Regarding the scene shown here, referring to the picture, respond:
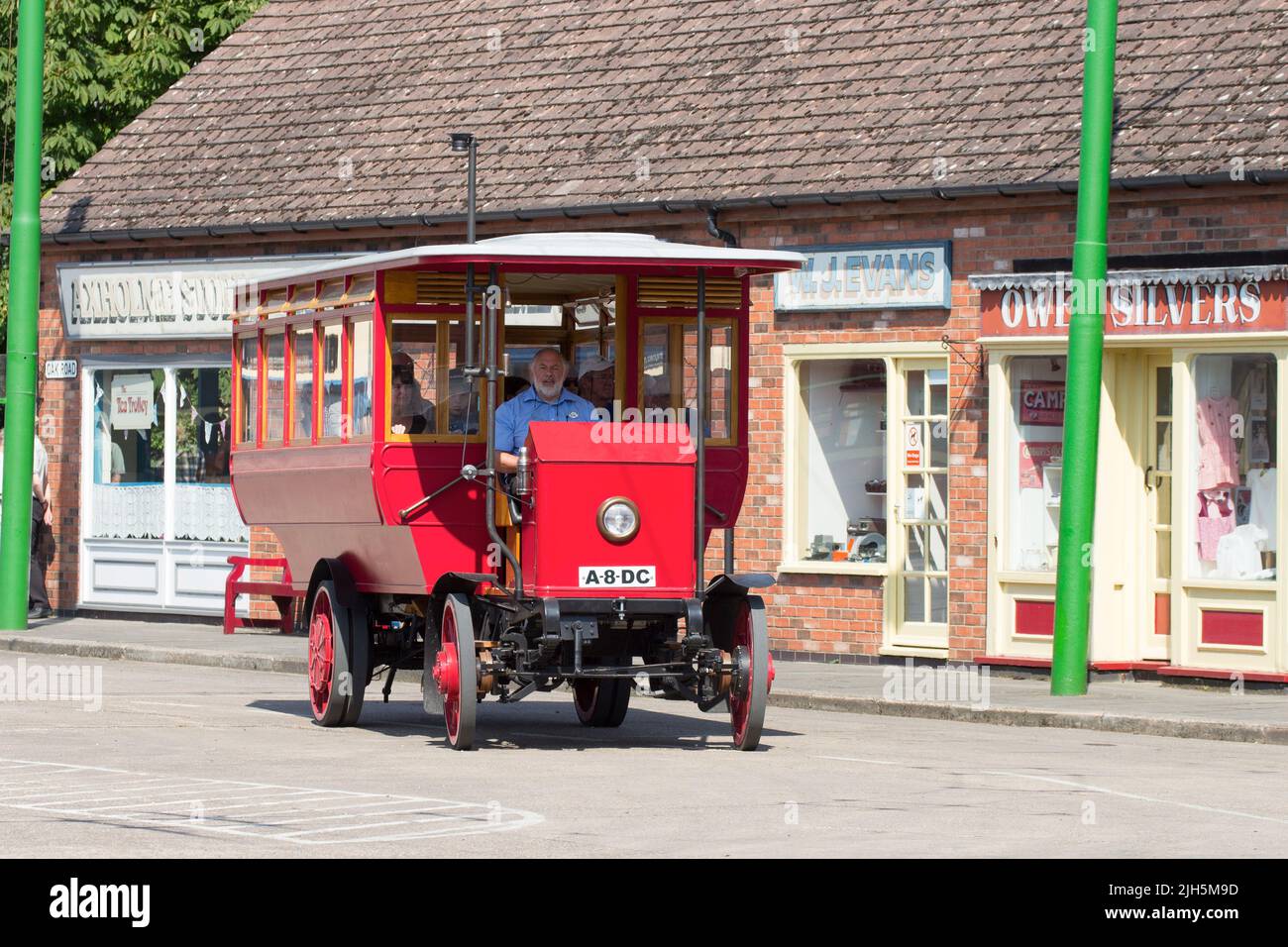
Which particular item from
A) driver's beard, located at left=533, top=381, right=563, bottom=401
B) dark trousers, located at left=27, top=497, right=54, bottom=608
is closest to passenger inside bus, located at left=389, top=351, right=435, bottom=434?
driver's beard, located at left=533, top=381, right=563, bottom=401

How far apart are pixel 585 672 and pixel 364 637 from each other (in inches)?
84.1

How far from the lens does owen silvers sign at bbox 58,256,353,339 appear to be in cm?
2578

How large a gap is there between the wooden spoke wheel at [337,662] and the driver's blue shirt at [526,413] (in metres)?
1.76

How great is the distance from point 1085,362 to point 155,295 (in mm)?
12056

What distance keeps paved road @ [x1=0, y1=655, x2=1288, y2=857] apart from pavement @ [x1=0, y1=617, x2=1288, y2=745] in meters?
0.30

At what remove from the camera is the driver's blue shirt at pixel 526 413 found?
1422 cm

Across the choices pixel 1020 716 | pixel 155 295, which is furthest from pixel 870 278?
pixel 155 295

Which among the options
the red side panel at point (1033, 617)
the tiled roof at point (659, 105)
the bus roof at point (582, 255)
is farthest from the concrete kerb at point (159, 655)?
Answer: the bus roof at point (582, 255)

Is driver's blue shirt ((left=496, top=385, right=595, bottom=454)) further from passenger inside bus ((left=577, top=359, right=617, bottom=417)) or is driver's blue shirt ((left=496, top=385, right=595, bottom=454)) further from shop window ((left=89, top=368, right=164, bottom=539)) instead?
shop window ((left=89, top=368, right=164, bottom=539))

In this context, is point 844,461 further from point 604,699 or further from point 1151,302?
point 604,699

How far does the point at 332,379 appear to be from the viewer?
1523 cm

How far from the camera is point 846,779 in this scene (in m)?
12.6

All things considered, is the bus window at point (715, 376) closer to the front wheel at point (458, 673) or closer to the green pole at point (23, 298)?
the front wheel at point (458, 673)
